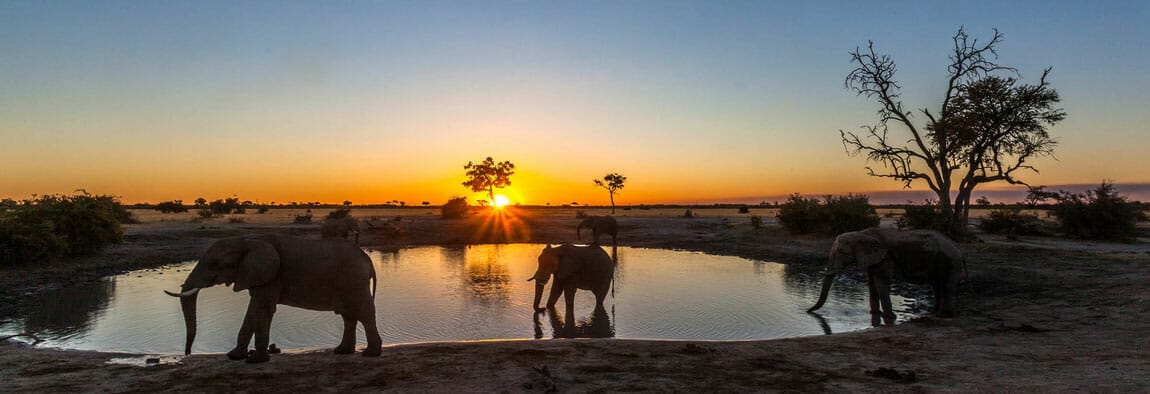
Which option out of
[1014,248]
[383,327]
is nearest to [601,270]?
[383,327]

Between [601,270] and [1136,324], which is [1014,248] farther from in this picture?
[601,270]

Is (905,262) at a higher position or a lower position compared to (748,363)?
higher

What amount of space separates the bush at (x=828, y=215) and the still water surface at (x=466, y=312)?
40.8ft

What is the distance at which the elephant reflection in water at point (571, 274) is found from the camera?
41.7ft

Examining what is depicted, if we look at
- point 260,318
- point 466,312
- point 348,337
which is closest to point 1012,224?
point 466,312

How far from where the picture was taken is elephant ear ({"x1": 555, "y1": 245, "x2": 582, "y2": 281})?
Answer: 500 inches

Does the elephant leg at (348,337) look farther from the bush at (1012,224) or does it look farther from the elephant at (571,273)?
the bush at (1012,224)

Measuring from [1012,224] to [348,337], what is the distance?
32571mm

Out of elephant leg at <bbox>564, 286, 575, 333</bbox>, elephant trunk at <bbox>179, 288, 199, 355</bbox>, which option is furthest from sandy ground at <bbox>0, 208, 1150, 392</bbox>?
elephant leg at <bbox>564, 286, 575, 333</bbox>

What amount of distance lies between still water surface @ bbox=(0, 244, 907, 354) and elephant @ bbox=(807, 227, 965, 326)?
0.87m

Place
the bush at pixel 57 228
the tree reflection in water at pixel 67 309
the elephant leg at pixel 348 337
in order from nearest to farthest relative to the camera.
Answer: the elephant leg at pixel 348 337, the tree reflection in water at pixel 67 309, the bush at pixel 57 228

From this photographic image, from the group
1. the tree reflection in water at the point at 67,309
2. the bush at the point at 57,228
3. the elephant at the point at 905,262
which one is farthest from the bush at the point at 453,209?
the elephant at the point at 905,262

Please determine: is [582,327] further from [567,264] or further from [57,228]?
[57,228]

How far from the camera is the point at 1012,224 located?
28031 mm
